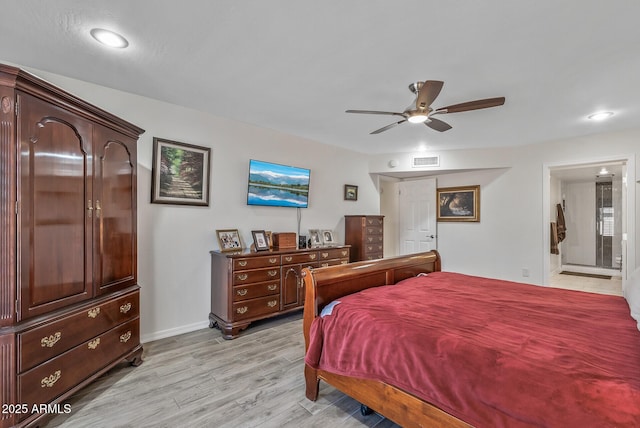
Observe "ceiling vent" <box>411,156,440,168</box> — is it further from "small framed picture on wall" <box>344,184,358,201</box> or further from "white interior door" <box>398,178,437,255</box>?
"small framed picture on wall" <box>344,184,358,201</box>

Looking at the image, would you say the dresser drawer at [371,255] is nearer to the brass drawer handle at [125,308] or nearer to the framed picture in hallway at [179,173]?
the framed picture in hallway at [179,173]

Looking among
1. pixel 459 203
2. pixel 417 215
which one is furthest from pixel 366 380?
pixel 417 215

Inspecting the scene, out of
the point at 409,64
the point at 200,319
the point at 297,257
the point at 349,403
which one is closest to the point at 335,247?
the point at 297,257

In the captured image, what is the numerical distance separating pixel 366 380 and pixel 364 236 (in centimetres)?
311

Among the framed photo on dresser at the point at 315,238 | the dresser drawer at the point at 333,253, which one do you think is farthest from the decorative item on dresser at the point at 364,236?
the framed photo on dresser at the point at 315,238

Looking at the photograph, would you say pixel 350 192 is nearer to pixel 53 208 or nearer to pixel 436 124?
pixel 436 124

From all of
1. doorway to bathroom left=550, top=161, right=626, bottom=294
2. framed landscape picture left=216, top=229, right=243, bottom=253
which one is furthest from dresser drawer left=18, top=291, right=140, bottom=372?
doorway to bathroom left=550, top=161, right=626, bottom=294

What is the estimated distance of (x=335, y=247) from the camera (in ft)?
13.6

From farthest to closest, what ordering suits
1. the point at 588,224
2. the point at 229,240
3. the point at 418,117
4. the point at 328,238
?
the point at 588,224 → the point at 328,238 → the point at 229,240 → the point at 418,117

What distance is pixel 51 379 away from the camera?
1.75m

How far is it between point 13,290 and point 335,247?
316 cm

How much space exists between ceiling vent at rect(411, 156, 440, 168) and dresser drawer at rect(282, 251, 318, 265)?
2596mm

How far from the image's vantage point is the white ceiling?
65.5 inches

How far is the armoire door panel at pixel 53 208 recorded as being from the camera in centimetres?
166
